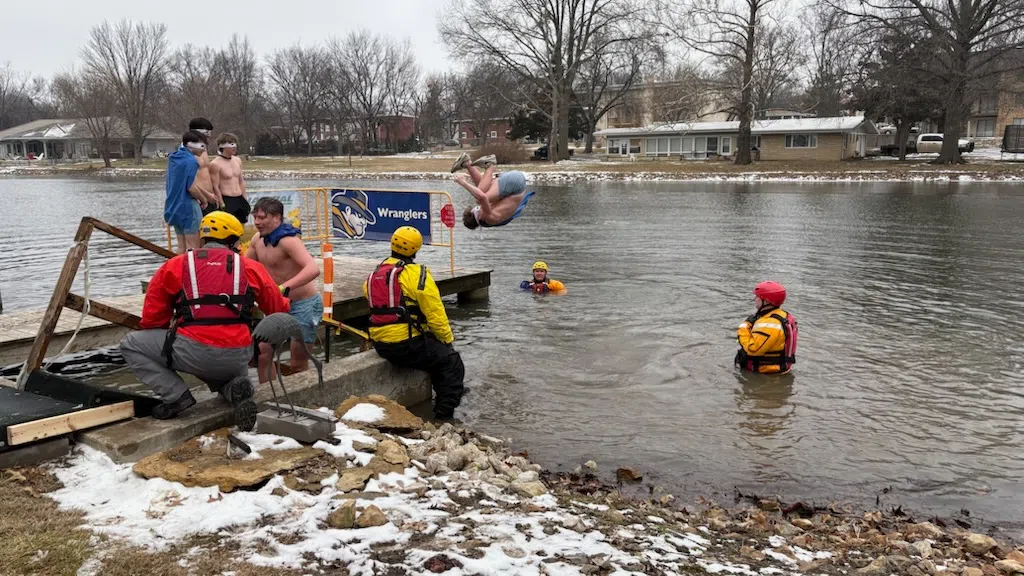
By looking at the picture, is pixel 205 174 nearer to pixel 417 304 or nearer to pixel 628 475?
pixel 417 304

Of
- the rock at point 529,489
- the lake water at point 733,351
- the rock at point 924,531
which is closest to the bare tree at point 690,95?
the lake water at point 733,351

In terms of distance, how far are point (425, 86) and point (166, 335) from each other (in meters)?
113

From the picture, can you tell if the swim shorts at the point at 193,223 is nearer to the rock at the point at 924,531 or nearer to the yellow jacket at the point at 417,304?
the yellow jacket at the point at 417,304

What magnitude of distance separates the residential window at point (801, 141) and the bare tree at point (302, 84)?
62012 millimetres

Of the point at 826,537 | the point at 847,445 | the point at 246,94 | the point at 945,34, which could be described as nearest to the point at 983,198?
the point at 945,34

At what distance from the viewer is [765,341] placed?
916 centimetres

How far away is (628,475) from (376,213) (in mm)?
8978

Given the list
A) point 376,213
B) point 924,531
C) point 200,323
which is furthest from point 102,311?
point 376,213

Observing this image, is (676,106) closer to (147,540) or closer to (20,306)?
(20,306)

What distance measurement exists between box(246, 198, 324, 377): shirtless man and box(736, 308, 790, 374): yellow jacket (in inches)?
201

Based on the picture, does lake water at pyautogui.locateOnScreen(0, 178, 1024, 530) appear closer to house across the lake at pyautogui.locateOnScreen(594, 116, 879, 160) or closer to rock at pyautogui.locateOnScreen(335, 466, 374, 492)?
rock at pyautogui.locateOnScreen(335, 466, 374, 492)

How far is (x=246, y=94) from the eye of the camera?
330ft

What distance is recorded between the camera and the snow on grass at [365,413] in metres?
6.45

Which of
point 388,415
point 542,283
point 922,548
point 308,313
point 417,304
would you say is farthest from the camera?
point 542,283
